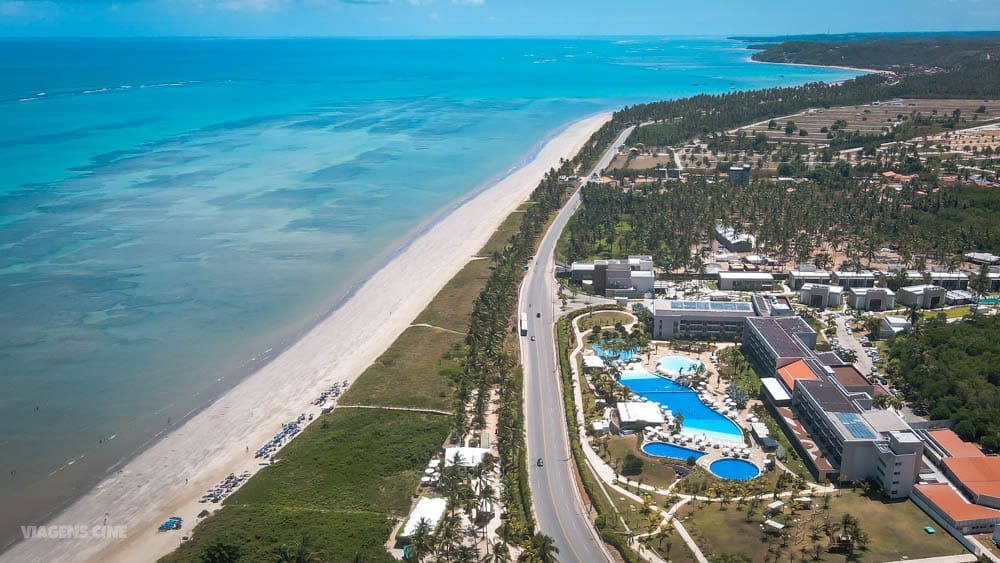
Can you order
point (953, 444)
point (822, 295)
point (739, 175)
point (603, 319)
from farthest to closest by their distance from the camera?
point (739, 175) < point (822, 295) < point (603, 319) < point (953, 444)

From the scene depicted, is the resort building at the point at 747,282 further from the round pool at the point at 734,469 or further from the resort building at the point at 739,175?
the resort building at the point at 739,175

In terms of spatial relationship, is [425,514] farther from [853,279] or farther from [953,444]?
[853,279]

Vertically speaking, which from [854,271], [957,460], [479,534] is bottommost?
[479,534]

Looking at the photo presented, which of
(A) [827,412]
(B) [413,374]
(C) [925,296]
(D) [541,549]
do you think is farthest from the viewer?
(C) [925,296]

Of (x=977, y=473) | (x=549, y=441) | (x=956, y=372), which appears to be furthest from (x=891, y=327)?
(x=549, y=441)

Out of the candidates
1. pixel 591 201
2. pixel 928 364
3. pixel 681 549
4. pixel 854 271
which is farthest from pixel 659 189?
pixel 681 549

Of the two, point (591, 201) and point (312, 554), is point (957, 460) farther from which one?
point (591, 201)
